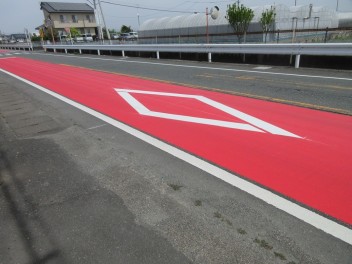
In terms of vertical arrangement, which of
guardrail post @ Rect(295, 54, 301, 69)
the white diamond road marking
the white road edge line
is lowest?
the white road edge line

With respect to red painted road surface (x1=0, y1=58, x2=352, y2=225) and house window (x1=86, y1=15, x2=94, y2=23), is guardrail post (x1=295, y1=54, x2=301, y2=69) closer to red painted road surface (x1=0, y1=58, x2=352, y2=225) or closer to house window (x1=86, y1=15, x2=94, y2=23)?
red painted road surface (x1=0, y1=58, x2=352, y2=225)

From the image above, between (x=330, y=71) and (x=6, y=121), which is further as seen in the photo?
(x=330, y=71)

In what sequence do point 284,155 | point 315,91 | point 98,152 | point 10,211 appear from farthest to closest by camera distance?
point 315,91 → point 98,152 → point 284,155 → point 10,211

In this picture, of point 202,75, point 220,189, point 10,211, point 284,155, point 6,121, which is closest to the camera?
point 10,211

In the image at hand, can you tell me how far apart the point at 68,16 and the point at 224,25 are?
59.6 m

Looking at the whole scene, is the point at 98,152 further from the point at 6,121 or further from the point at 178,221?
the point at 6,121

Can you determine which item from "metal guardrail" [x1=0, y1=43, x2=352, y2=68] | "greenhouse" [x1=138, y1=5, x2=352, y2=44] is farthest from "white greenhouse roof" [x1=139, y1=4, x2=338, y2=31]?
"metal guardrail" [x1=0, y1=43, x2=352, y2=68]

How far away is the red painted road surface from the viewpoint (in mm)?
3691

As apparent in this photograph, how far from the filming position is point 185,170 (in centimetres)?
434

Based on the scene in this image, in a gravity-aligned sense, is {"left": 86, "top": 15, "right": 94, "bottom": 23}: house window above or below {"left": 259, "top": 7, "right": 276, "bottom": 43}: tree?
above

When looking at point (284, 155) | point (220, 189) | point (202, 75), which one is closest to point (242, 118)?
point (284, 155)

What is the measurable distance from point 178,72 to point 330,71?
20.7 ft

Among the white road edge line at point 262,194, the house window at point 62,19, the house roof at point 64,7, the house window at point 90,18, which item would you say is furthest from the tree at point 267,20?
the house window at point 90,18

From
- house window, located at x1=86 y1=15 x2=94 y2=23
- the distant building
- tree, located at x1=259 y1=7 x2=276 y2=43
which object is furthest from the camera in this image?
house window, located at x1=86 y1=15 x2=94 y2=23
